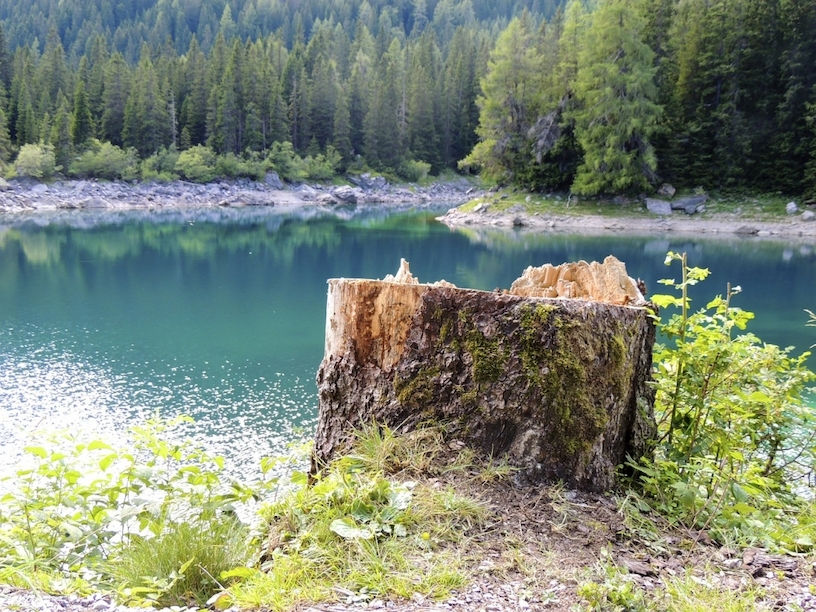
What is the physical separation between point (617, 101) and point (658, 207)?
331 inches

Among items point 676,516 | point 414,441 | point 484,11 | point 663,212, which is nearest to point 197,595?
point 414,441

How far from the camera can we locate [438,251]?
3588 cm

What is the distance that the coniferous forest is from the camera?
4612 centimetres

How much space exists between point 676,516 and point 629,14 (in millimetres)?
49649

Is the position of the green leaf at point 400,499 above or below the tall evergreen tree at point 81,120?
below

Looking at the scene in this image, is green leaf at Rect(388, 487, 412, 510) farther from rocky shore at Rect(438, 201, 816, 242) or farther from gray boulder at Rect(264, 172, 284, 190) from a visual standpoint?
gray boulder at Rect(264, 172, 284, 190)

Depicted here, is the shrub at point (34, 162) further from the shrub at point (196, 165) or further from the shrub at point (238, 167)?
the shrub at point (238, 167)

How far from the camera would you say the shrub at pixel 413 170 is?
8525 centimetres

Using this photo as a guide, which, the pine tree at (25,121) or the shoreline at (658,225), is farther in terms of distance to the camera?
the pine tree at (25,121)

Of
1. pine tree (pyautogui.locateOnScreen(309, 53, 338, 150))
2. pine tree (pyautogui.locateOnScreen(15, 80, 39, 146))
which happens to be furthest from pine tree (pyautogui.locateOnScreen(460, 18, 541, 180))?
pine tree (pyautogui.locateOnScreen(15, 80, 39, 146))

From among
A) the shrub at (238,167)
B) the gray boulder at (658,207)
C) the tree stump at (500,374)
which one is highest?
the shrub at (238,167)

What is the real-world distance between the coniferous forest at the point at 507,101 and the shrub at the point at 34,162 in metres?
2.90

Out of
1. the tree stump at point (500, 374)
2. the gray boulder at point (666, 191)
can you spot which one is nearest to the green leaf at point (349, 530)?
the tree stump at point (500, 374)

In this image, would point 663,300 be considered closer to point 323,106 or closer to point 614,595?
point 614,595
